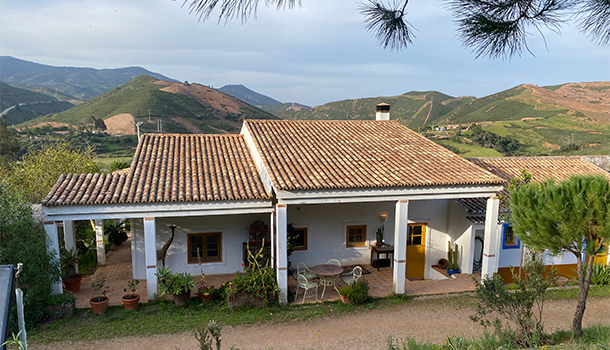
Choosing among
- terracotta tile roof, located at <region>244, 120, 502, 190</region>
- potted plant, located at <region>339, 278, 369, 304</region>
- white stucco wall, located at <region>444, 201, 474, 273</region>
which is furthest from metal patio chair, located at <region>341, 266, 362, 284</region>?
white stucco wall, located at <region>444, 201, 474, 273</region>

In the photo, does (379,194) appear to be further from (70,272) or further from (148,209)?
(70,272)

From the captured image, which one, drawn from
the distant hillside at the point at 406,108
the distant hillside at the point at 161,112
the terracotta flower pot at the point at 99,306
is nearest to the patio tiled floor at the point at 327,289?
the terracotta flower pot at the point at 99,306

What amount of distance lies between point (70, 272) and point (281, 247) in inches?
241

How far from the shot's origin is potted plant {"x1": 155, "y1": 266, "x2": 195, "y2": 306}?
988cm

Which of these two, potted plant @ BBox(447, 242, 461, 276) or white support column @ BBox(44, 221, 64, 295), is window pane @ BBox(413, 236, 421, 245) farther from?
white support column @ BBox(44, 221, 64, 295)

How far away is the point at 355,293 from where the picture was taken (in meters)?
10.2

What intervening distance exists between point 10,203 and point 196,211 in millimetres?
4099

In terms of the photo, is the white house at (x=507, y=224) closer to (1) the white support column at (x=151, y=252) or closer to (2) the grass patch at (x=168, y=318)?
(2) the grass patch at (x=168, y=318)

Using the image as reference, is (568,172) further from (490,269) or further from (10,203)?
(10,203)

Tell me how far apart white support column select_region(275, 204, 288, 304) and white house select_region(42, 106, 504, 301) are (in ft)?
0.08

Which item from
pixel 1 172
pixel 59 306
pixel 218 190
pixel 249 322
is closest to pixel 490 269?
pixel 249 322

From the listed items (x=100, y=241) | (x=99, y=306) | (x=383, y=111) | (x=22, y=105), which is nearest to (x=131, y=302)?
(x=99, y=306)

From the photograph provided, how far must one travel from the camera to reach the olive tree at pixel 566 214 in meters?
5.93

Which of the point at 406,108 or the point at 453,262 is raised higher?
the point at 406,108
